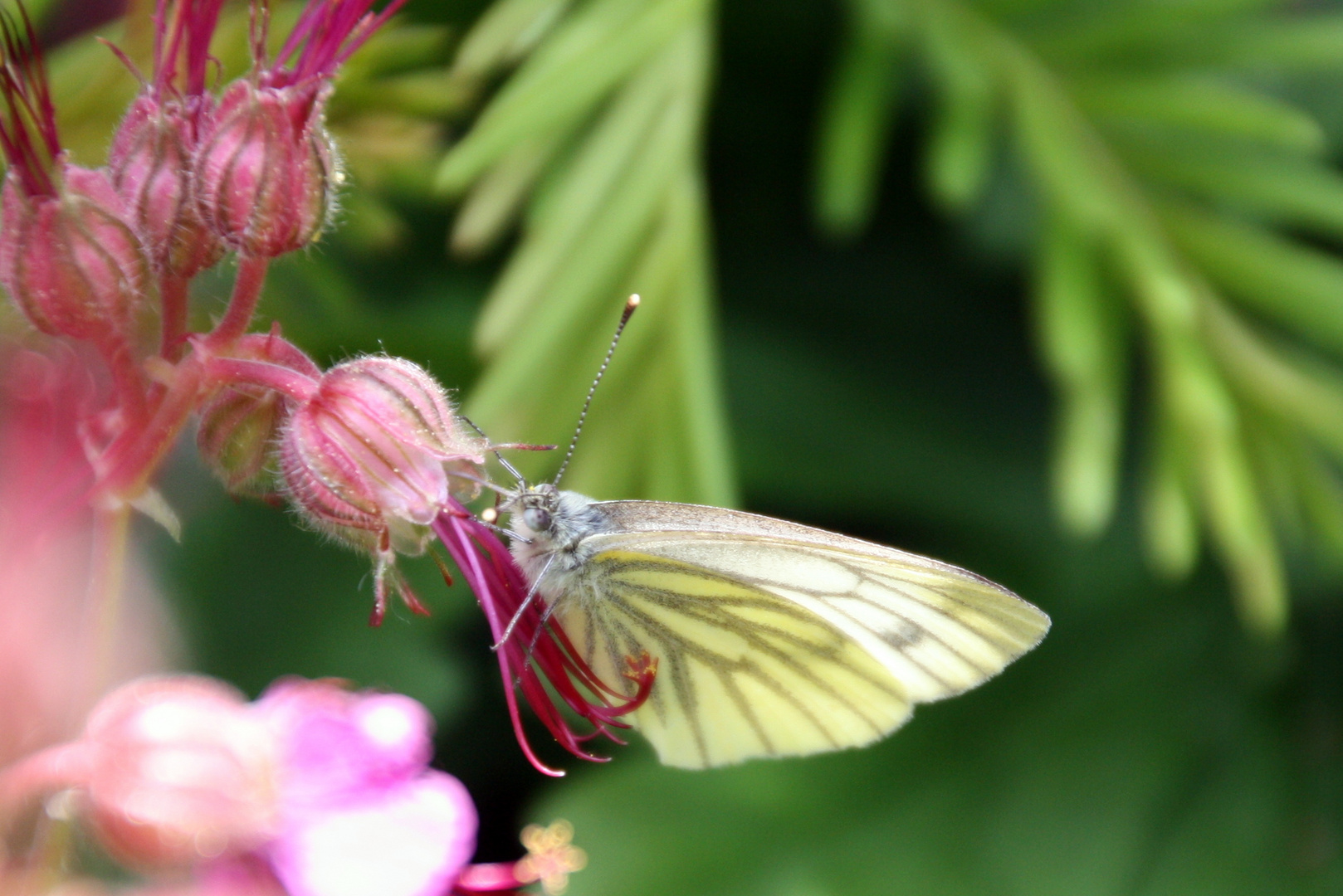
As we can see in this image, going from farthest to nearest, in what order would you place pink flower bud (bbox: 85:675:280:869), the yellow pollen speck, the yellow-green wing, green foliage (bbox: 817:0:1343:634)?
green foliage (bbox: 817:0:1343:634) < the yellow-green wing < the yellow pollen speck < pink flower bud (bbox: 85:675:280:869)

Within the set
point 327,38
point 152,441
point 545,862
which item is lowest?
point 545,862

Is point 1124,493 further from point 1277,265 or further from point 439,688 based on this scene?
point 439,688

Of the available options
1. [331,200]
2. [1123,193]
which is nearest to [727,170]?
[1123,193]

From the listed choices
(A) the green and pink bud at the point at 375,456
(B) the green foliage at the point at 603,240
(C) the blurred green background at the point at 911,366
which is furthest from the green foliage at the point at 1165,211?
(A) the green and pink bud at the point at 375,456

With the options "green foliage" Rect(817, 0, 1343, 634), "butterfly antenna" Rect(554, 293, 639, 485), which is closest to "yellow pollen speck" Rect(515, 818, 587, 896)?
"butterfly antenna" Rect(554, 293, 639, 485)

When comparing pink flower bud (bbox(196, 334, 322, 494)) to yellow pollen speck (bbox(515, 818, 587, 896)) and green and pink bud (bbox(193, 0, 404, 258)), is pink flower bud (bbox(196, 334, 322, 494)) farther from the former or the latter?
yellow pollen speck (bbox(515, 818, 587, 896))

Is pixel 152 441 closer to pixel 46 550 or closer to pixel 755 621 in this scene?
pixel 46 550

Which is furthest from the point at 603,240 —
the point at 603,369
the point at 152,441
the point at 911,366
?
the point at 911,366

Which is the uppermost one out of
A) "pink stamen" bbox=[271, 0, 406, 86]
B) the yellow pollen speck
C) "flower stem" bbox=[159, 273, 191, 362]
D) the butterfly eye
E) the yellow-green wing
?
"pink stamen" bbox=[271, 0, 406, 86]

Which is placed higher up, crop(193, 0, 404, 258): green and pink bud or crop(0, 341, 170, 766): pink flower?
crop(193, 0, 404, 258): green and pink bud
